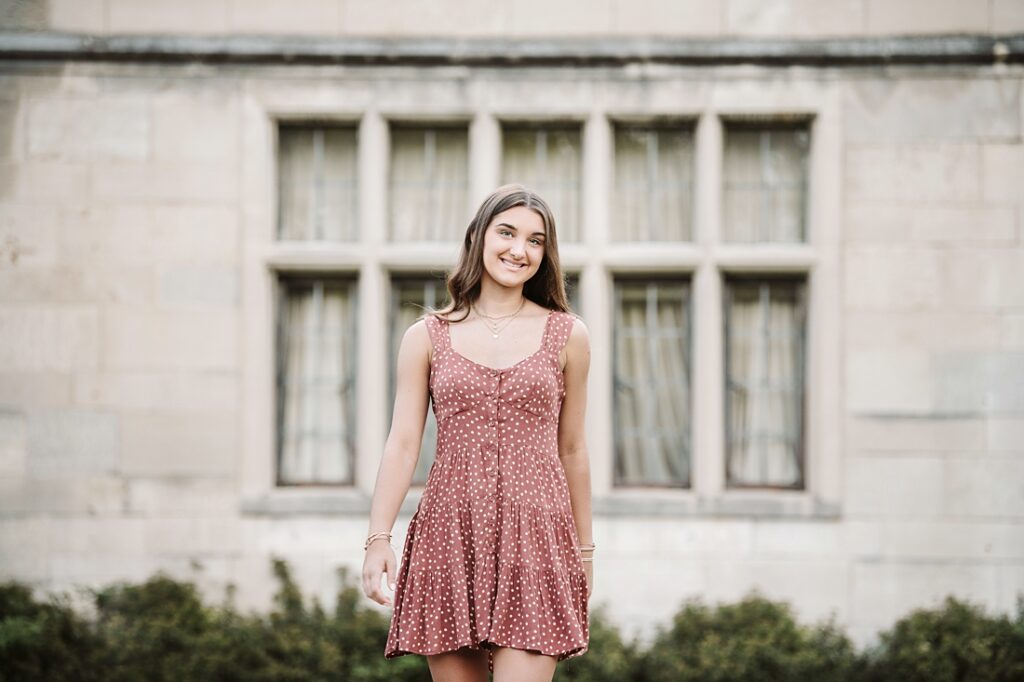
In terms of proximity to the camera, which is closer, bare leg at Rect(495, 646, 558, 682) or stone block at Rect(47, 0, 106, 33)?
bare leg at Rect(495, 646, 558, 682)

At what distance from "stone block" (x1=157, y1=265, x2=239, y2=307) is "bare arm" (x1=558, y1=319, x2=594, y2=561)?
337cm

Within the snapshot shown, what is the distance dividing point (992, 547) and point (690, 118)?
276 centimetres

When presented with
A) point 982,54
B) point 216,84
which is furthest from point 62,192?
point 982,54

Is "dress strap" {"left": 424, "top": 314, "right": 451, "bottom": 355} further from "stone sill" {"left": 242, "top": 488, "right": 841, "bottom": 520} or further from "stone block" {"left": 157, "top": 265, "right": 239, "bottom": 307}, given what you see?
"stone block" {"left": 157, "top": 265, "right": 239, "bottom": 307}

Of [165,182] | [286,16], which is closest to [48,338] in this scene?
[165,182]

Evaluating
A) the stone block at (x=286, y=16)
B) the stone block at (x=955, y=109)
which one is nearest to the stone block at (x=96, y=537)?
the stone block at (x=286, y=16)

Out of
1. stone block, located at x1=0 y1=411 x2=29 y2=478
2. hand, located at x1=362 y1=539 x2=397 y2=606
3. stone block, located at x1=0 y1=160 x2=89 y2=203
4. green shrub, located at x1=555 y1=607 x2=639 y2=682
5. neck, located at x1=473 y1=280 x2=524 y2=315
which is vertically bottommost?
green shrub, located at x1=555 y1=607 x2=639 y2=682

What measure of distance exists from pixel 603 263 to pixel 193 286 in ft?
7.18

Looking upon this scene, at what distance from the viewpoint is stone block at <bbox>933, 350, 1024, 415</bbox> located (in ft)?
19.9

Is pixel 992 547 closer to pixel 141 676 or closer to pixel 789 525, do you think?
pixel 789 525

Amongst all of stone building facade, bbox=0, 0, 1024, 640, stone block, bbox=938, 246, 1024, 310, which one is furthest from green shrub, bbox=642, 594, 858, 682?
stone block, bbox=938, 246, 1024, 310

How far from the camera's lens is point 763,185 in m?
6.34

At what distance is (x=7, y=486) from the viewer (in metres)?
6.12

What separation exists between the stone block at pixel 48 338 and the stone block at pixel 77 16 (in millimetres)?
1484
